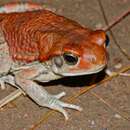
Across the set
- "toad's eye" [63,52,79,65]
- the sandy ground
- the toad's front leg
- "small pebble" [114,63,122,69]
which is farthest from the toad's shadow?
"toad's eye" [63,52,79,65]

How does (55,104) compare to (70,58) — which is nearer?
(70,58)

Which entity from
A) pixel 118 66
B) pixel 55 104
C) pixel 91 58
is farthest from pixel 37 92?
pixel 118 66

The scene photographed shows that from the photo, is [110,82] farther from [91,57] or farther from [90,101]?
[91,57]

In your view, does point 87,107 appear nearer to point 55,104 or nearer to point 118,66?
point 55,104

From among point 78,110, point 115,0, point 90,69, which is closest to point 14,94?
point 78,110

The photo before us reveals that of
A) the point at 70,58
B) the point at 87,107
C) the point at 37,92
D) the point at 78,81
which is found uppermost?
the point at 70,58

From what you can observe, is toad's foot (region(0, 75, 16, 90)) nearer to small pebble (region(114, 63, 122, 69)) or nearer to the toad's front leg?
the toad's front leg
